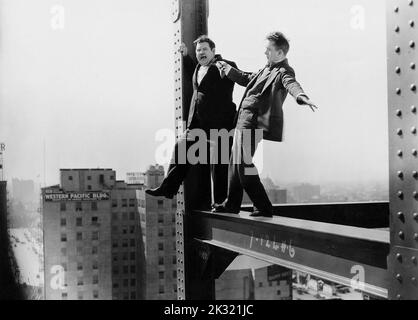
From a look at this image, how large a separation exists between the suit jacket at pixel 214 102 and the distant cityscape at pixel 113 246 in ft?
93.8

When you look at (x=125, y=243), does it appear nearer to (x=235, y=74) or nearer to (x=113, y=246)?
(x=113, y=246)

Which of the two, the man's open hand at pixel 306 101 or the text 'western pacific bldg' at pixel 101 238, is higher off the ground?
the man's open hand at pixel 306 101

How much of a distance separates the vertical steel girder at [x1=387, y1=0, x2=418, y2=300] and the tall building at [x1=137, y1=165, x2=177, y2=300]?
131ft

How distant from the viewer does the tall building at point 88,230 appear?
129ft

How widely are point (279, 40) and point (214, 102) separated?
1.11 m

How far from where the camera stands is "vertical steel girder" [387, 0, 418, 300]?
226 cm

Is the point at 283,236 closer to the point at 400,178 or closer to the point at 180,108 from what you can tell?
→ the point at 400,178

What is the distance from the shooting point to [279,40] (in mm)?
4145

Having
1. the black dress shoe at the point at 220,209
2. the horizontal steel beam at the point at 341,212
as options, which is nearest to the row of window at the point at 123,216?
the horizontal steel beam at the point at 341,212

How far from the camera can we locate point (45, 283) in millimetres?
38719

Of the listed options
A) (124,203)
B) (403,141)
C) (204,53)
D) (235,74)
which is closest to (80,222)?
(124,203)

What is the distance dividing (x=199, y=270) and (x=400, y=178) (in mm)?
3360

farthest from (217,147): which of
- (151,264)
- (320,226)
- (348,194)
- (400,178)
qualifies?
(151,264)

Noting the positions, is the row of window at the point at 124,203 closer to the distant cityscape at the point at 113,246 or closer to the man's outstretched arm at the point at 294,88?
the distant cityscape at the point at 113,246
